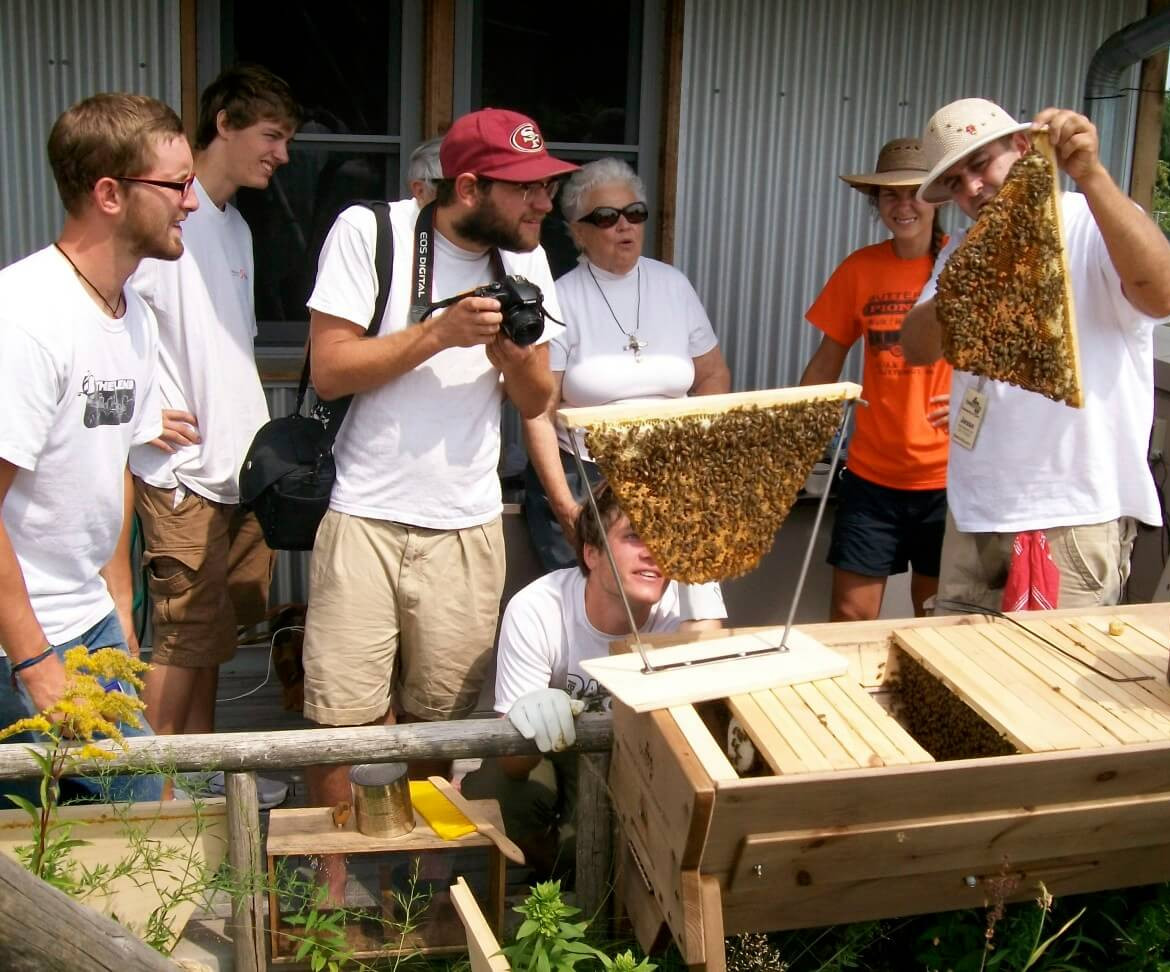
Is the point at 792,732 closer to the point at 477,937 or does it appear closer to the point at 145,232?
the point at 477,937

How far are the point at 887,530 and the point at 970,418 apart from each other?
3.27 feet

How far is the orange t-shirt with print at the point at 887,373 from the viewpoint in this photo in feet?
14.3

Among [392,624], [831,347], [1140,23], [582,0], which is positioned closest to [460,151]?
[392,624]

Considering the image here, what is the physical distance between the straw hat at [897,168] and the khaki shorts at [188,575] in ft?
7.95

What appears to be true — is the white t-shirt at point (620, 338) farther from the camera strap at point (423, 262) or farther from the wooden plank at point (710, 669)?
the wooden plank at point (710, 669)

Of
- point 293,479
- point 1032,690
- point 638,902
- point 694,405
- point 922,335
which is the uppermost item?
point 922,335

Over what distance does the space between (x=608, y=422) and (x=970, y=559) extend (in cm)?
164

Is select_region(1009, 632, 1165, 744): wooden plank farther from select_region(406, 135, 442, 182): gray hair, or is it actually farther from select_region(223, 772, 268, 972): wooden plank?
select_region(406, 135, 442, 182): gray hair

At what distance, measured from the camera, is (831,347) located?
15.4 feet

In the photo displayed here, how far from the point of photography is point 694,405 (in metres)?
2.45

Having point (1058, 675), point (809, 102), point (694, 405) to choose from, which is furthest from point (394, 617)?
point (809, 102)

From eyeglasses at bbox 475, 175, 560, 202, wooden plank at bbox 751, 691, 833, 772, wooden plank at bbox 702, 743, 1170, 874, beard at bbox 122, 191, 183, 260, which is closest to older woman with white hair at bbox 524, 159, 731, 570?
eyeglasses at bbox 475, 175, 560, 202

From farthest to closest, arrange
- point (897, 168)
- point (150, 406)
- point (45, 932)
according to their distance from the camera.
Answer: point (897, 168) → point (150, 406) → point (45, 932)

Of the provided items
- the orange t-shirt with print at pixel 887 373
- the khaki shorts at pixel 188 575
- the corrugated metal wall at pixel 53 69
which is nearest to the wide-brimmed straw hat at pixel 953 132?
the orange t-shirt with print at pixel 887 373
